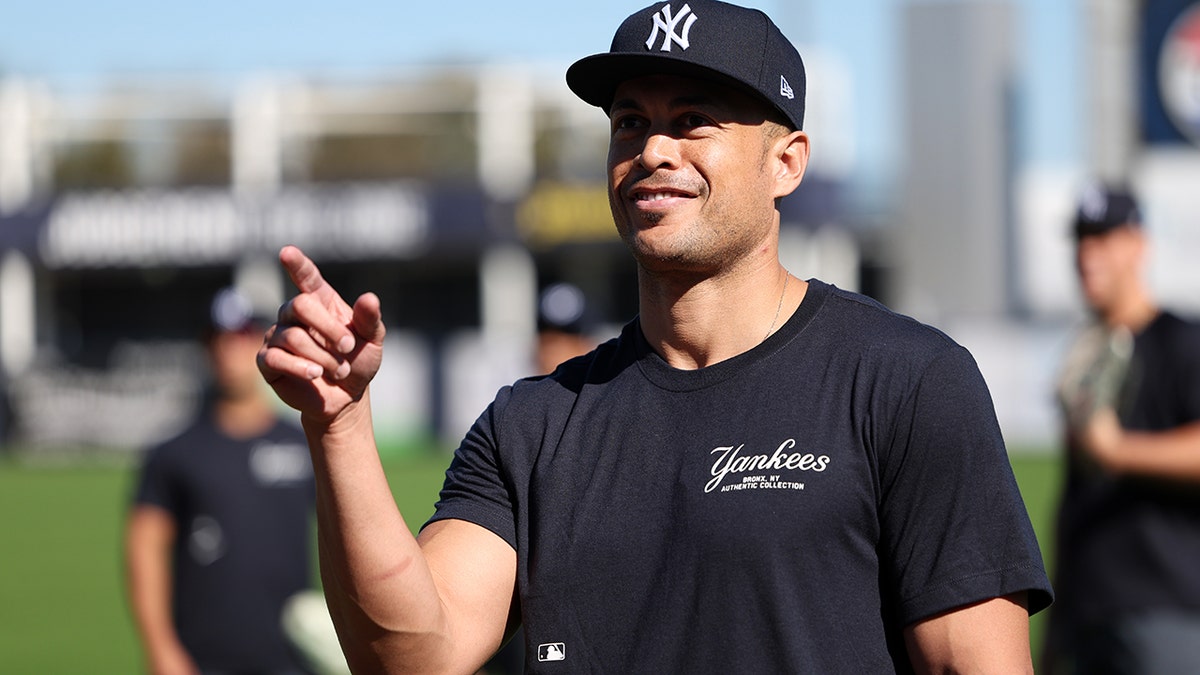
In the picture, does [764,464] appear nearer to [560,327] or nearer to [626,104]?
[626,104]

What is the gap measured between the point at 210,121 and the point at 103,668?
→ 2772 centimetres

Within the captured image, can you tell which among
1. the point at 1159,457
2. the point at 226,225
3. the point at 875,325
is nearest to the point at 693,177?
the point at 875,325

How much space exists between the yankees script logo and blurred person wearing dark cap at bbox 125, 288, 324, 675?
4.23m

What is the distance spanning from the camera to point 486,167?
3559 cm

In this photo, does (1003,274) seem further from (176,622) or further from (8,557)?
(176,622)

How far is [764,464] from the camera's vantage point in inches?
113

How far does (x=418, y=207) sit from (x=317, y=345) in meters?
32.8

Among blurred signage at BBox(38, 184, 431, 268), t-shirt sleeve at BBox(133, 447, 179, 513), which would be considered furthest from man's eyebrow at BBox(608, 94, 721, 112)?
blurred signage at BBox(38, 184, 431, 268)

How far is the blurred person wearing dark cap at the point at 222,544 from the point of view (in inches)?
264

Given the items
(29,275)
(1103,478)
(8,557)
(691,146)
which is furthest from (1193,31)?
(29,275)

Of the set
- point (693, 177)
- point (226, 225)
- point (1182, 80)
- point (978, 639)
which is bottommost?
point (978, 639)

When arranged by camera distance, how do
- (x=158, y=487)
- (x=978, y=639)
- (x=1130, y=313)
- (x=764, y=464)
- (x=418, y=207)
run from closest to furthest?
(x=978, y=639) < (x=764, y=464) < (x=1130, y=313) < (x=158, y=487) < (x=418, y=207)

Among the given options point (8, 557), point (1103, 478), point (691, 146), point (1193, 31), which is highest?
point (1193, 31)

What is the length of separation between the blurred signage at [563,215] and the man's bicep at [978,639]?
31.2 metres
